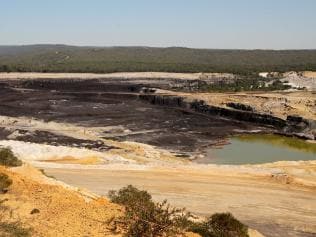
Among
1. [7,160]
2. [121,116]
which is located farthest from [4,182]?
[121,116]

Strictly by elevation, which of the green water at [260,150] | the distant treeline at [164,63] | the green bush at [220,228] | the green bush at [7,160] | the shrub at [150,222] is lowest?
the green water at [260,150]

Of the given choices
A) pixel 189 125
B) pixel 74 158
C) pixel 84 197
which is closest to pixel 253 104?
pixel 189 125

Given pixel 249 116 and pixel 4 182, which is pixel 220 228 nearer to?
pixel 4 182

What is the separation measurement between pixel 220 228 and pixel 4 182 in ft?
21.8

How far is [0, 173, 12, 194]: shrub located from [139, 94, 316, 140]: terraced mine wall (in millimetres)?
34566

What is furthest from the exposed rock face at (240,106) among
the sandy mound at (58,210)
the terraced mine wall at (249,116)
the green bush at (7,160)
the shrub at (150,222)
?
the shrub at (150,222)

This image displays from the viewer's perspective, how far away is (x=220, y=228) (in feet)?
47.3

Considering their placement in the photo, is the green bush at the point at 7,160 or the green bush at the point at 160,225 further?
the green bush at the point at 7,160

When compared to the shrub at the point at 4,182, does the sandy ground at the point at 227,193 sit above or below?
below

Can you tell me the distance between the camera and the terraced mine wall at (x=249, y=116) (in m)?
48.9

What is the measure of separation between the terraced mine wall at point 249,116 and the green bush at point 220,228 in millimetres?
32139

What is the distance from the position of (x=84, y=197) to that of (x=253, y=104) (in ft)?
157

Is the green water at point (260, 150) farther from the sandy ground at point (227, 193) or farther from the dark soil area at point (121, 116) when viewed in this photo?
the sandy ground at point (227, 193)

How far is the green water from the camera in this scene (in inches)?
1465
